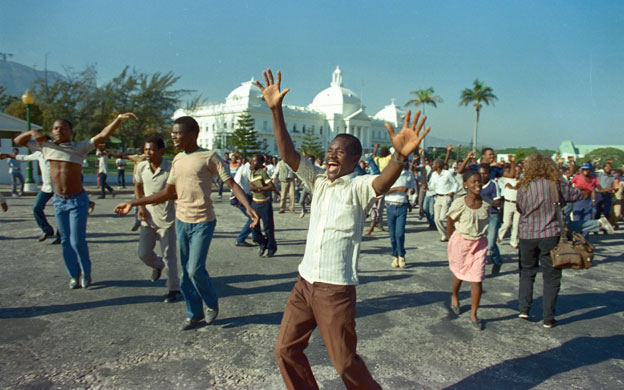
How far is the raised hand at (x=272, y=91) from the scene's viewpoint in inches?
109

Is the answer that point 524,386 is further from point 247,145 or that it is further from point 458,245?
point 247,145

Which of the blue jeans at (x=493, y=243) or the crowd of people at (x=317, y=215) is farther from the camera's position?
the blue jeans at (x=493, y=243)

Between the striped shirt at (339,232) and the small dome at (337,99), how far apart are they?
98.6m

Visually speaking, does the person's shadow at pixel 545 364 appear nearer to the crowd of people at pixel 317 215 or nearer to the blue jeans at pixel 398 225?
the crowd of people at pixel 317 215

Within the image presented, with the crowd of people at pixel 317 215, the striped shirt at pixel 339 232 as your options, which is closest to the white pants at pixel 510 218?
the crowd of people at pixel 317 215

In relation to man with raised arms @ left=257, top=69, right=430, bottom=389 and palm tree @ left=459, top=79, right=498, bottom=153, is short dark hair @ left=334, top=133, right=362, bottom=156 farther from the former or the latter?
palm tree @ left=459, top=79, right=498, bottom=153

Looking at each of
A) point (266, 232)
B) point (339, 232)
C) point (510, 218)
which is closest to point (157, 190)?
point (266, 232)

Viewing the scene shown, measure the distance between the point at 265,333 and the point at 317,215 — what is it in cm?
186

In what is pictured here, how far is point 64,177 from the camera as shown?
5207 mm

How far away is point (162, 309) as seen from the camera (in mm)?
4656

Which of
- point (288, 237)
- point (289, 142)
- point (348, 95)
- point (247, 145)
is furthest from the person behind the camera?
point (348, 95)

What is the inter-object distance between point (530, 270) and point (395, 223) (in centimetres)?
250

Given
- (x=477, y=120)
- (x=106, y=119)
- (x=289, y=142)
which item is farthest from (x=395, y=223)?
(x=477, y=120)

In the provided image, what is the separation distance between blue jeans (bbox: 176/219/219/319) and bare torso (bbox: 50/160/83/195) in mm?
1955
